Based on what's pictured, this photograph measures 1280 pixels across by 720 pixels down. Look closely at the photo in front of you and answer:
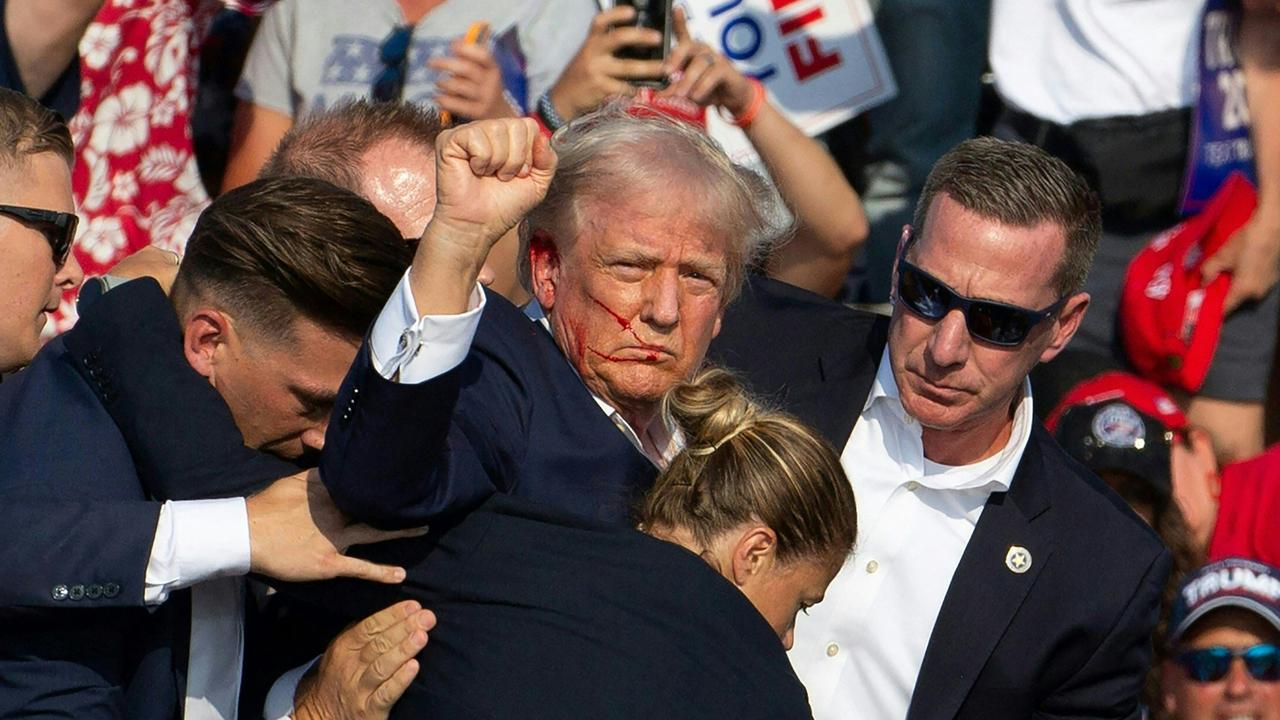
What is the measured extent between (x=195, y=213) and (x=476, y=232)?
8.08 feet

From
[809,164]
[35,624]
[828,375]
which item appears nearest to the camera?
[35,624]

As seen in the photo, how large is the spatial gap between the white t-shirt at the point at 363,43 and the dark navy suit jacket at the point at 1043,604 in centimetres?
147

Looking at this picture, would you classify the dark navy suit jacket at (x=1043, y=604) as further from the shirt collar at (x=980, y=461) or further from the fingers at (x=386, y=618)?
the fingers at (x=386, y=618)

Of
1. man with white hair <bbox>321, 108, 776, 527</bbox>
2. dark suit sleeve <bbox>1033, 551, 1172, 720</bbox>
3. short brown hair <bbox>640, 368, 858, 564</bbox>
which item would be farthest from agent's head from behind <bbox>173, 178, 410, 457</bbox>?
dark suit sleeve <bbox>1033, 551, 1172, 720</bbox>

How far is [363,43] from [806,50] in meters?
1.25

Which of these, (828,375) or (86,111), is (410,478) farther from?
(86,111)

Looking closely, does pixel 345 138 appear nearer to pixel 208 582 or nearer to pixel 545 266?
pixel 545 266

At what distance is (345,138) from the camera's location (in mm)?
3664

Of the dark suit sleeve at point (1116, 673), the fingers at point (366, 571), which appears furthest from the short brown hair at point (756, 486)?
the dark suit sleeve at point (1116, 673)

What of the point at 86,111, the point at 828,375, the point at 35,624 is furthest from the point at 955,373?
the point at 86,111

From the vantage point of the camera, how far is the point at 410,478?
2.47 meters

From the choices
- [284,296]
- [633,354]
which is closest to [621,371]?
[633,354]

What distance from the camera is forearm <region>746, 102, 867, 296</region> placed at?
4.45 meters

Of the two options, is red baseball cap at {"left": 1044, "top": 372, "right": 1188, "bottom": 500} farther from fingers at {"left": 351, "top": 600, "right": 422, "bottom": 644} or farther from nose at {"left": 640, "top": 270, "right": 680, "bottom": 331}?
fingers at {"left": 351, "top": 600, "right": 422, "bottom": 644}
